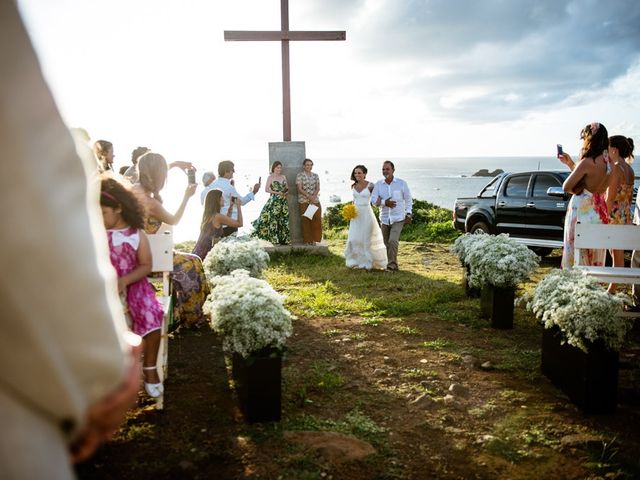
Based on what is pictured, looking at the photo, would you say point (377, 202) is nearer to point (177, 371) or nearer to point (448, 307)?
point (448, 307)

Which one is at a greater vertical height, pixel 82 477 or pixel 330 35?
pixel 330 35

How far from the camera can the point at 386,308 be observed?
7.77m

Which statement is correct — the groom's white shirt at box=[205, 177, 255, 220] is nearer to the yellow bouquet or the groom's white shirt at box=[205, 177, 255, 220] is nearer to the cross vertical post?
the yellow bouquet

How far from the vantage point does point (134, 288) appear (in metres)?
4.16

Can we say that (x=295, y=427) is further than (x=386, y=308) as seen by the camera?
No

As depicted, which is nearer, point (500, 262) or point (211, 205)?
point (500, 262)

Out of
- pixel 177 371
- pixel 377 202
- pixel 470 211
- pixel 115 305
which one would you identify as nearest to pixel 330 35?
pixel 377 202

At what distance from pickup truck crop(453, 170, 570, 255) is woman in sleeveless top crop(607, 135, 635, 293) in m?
3.84

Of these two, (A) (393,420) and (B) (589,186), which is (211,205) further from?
(B) (589,186)

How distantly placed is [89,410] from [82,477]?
2727 mm

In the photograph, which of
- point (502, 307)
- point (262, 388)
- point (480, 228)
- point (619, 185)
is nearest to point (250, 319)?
point (262, 388)

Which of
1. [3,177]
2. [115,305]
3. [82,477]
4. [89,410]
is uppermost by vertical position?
[3,177]

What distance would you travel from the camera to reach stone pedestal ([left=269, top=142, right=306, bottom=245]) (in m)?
12.5

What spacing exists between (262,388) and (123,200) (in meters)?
1.68
